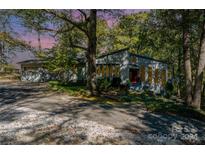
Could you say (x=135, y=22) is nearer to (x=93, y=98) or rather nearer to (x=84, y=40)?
(x=84, y=40)

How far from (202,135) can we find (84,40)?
965 inches

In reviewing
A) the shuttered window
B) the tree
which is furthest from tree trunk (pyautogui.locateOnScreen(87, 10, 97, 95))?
the shuttered window

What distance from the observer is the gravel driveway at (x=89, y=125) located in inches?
352

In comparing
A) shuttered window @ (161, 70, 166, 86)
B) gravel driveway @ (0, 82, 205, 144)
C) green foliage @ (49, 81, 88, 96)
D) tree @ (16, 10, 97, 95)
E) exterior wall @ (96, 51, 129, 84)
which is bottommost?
gravel driveway @ (0, 82, 205, 144)

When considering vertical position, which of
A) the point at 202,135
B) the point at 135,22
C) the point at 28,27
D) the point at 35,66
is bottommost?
the point at 202,135

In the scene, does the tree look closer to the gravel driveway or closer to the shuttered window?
the gravel driveway

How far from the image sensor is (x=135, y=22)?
34156 millimetres

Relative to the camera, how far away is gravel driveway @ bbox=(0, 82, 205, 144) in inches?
352

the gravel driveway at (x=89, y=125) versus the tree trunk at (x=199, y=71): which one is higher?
the tree trunk at (x=199, y=71)

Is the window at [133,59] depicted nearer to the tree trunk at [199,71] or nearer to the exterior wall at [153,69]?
the exterior wall at [153,69]

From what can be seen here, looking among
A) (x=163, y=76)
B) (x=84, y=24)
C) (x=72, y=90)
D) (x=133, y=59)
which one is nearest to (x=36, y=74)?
(x=133, y=59)

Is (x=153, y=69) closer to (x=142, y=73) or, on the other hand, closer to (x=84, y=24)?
(x=142, y=73)

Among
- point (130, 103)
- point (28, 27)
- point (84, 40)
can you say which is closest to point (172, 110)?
point (130, 103)

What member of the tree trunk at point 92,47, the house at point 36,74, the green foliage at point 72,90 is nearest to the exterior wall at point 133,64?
the green foliage at point 72,90
